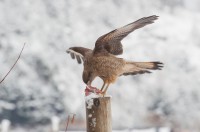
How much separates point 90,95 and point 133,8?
24169 mm

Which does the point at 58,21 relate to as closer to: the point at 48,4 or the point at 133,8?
the point at 48,4

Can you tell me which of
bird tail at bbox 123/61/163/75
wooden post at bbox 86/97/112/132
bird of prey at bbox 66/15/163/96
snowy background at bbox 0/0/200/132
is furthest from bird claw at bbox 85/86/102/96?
snowy background at bbox 0/0/200/132

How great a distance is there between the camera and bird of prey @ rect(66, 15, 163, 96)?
7.79ft

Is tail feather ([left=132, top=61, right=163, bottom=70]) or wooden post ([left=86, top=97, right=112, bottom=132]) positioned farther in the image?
tail feather ([left=132, top=61, right=163, bottom=70])

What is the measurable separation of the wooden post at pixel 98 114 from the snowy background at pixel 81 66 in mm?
12357

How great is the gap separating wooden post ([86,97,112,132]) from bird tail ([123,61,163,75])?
2.48ft

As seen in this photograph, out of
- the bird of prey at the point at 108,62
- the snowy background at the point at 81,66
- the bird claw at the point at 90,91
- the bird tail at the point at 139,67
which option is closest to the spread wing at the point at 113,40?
the bird of prey at the point at 108,62

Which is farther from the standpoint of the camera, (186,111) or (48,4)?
(48,4)

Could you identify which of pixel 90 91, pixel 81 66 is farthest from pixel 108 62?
pixel 81 66

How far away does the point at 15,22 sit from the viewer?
74.0ft

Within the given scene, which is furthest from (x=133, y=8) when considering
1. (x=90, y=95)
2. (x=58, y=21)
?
(x=90, y=95)

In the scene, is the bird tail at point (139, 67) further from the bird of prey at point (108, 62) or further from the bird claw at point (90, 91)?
the bird claw at point (90, 91)

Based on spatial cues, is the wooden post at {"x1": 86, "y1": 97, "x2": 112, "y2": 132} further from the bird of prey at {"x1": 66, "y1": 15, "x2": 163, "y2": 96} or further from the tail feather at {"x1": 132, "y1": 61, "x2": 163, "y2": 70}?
the tail feather at {"x1": 132, "y1": 61, "x2": 163, "y2": 70}

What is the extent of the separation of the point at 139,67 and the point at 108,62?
0.70 ft
